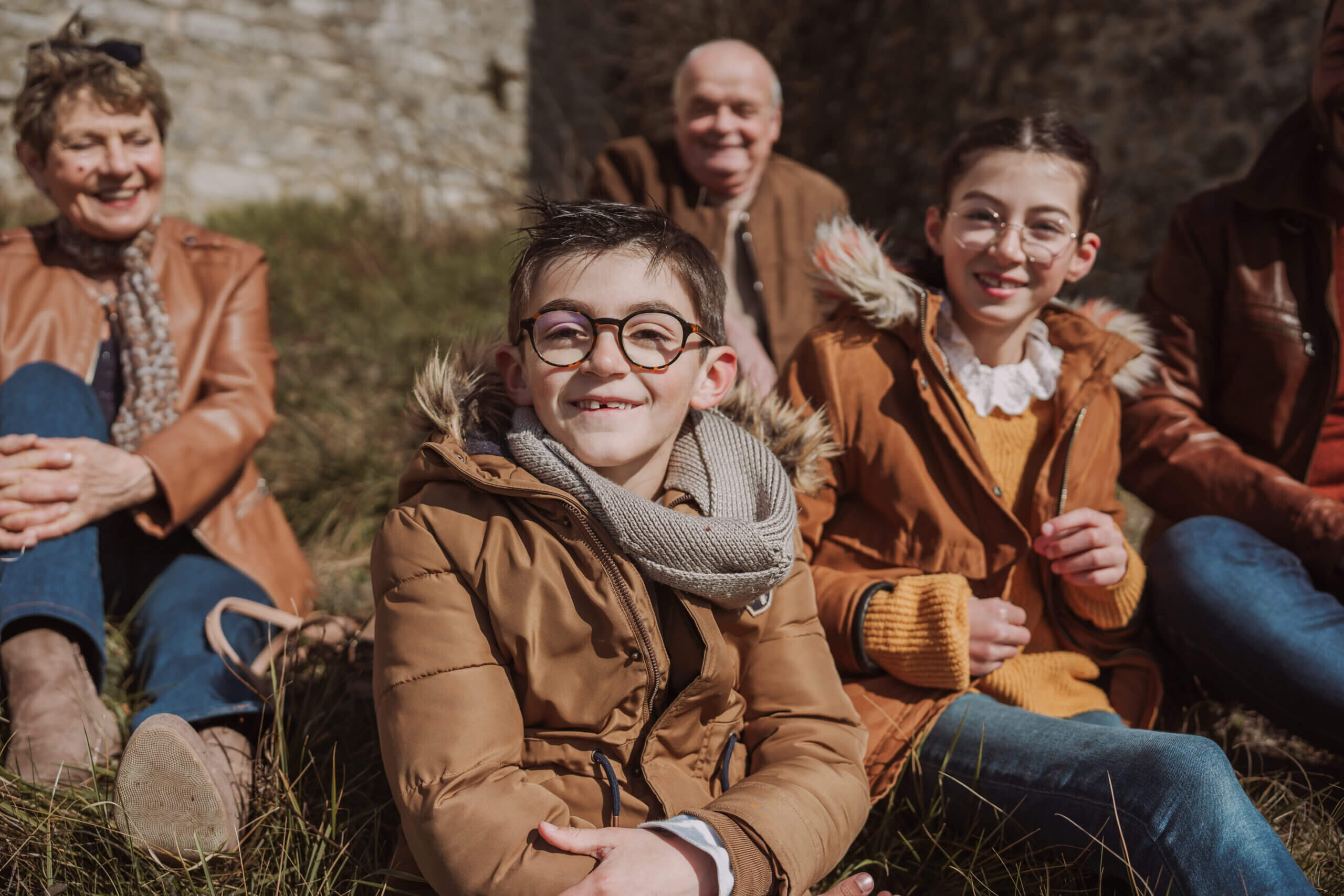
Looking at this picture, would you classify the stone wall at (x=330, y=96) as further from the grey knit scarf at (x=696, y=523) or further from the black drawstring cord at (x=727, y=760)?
the black drawstring cord at (x=727, y=760)

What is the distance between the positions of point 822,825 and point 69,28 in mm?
2741

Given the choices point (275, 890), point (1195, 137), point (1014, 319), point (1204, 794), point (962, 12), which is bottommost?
point (275, 890)

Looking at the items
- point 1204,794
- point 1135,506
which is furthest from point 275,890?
point 1135,506

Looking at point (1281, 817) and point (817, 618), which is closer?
point (817, 618)

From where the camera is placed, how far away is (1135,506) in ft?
13.6

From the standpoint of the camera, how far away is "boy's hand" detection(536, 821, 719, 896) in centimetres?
131

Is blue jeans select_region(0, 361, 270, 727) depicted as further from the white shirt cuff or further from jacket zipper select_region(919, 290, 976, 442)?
jacket zipper select_region(919, 290, 976, 442)

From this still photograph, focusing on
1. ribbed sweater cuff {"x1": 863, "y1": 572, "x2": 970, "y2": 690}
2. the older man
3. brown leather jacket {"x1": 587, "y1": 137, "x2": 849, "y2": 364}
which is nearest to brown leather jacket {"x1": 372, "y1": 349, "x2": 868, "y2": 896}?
ribbed sweater cuff {"x1": 863, "y1": 572, "x2": 970, "y2": 690}

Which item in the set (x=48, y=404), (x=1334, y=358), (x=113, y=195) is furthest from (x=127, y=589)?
(x=1334, y=358)

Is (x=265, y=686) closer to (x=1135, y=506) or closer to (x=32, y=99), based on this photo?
(x=32, y=99)

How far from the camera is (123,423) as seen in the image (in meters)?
2.47

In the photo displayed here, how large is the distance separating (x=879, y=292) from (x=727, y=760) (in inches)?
41.4

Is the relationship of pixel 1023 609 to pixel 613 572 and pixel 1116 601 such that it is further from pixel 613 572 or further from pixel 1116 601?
pixel 613 572

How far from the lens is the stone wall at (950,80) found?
201 inches
